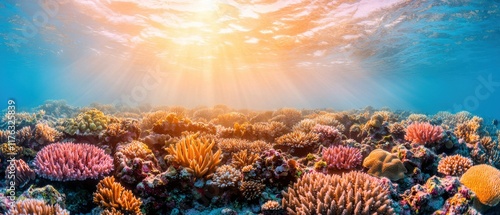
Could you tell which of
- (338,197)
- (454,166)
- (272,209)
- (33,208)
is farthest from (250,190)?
(454,166)

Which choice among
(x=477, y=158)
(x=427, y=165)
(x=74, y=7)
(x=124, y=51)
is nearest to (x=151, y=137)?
(x=427, y=165)

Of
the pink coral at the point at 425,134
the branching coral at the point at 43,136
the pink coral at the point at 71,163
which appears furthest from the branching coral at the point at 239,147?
the pink coral at the point at 425,134

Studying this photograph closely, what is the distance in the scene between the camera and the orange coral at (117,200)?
4457 mm

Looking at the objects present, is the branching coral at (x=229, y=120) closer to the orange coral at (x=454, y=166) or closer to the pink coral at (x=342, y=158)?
the pink coral at (x=342, y=158)

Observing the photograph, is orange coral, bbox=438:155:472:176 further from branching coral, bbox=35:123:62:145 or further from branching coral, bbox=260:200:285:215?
branching coral, bbox=35:123:62:145

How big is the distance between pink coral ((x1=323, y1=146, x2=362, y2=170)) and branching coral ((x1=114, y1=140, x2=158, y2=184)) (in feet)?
13.1

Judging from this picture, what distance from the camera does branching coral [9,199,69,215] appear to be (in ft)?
12.4

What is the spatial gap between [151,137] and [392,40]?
83.4ft

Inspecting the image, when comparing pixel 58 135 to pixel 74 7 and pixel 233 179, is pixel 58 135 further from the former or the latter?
pixel 74 7

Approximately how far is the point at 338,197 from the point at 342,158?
1.79 m

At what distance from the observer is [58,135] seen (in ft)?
24.0

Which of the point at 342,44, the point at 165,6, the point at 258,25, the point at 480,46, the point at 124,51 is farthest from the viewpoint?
the point at 124,51

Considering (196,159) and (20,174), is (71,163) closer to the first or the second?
(20,174)

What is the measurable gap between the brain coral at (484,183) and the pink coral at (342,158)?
2.59 metres
